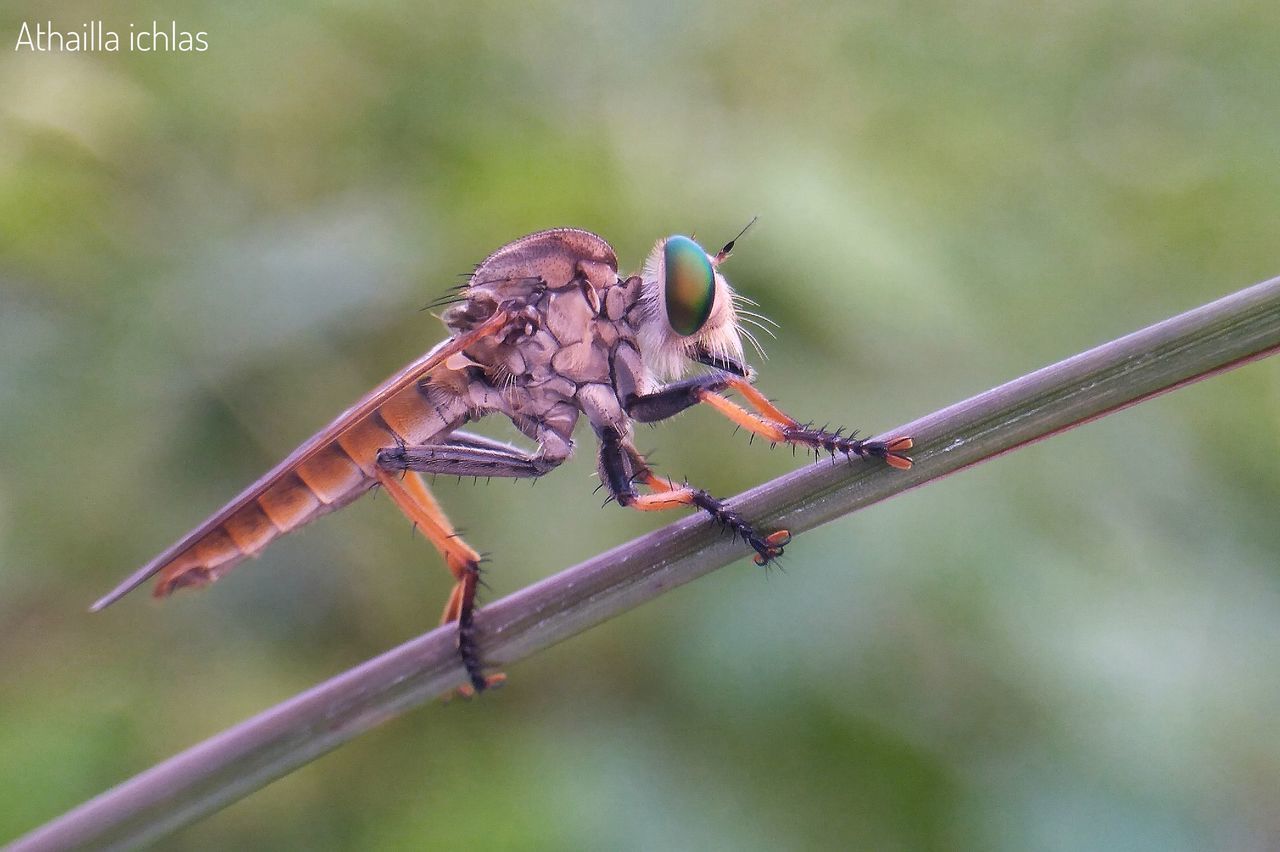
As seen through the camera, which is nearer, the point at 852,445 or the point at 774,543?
the point at 774,543

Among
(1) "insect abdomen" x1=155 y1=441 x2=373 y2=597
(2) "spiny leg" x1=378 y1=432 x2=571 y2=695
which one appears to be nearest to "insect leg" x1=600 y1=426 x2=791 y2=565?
(2) "spiny leg" x1=378 y1=432 x2=571 y2=695

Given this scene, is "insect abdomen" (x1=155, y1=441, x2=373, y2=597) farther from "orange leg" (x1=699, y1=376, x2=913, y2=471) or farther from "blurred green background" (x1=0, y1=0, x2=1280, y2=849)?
"orange leg" (x1=699, y1=376, x2=913, y2=471)

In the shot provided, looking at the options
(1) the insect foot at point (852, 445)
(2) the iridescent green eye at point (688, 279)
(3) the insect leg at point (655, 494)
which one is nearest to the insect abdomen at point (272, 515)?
(3) the insect leg at point (655, 494)

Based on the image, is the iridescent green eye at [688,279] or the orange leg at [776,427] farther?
the iridescent green eye at [688,279]

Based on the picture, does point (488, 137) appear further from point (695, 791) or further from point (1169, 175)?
point (1169, 175)

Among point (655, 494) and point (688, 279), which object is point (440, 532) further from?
point (688, 279)

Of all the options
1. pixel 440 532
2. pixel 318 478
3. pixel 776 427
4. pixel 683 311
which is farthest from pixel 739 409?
pixel 318 478

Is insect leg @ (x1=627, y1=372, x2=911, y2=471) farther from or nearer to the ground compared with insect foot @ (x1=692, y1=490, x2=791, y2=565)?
nearer to the ground

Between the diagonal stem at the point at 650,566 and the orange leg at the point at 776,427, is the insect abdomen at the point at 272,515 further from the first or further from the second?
the orange leg at the point at 776,427

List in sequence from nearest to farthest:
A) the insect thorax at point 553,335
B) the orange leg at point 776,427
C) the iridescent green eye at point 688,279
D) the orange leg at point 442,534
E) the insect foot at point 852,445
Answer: the insect foot at point 852,445, the orange leg at point 776,427, the orange leg at point 442,534, the iridescent green eye at point 688,279, the insect thorax at point 553,335
